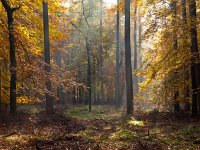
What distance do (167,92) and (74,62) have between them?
971 inches

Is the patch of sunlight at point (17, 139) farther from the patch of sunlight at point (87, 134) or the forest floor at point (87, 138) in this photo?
the patch of sunlight at point (87, 134)

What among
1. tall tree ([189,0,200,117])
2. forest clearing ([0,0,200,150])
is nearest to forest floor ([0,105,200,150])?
forest clearing ([0,0,200,150])

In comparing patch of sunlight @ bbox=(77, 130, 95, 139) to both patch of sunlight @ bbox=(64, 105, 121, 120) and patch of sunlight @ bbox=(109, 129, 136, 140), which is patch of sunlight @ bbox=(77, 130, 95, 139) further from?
patch of sunlight @ bbox=(64, 105, 121, 120)

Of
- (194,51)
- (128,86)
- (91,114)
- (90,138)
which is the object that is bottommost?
(91,114)

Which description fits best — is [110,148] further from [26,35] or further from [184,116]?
[26,35]

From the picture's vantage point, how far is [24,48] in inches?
632

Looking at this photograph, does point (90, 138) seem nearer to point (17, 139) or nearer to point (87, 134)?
point (87, 134)

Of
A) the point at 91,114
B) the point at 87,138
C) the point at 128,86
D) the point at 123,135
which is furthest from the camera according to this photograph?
the point at 91,114

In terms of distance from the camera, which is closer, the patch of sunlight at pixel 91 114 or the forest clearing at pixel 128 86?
the forest clearing at pixel 128 86

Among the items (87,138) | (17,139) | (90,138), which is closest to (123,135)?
(90,138)

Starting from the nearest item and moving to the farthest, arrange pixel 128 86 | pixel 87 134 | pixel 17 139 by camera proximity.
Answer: pixel 17 139, pixel 87 134, pixel 128 86

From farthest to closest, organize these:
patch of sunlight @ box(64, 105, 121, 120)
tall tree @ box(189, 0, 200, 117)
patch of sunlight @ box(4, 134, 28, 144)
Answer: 1. patch of sunlight @ box(64, 105, 121, 120)
2. tall tree @ box(189, 0, 200, 117)
3. patch of sunlight @ box(4, 134, 28, 144)

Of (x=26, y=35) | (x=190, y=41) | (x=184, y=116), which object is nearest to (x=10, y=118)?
(x=26, y=35)

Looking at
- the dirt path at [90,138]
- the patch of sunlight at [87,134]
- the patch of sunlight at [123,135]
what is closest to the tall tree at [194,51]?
the dirt path at [90,138]
